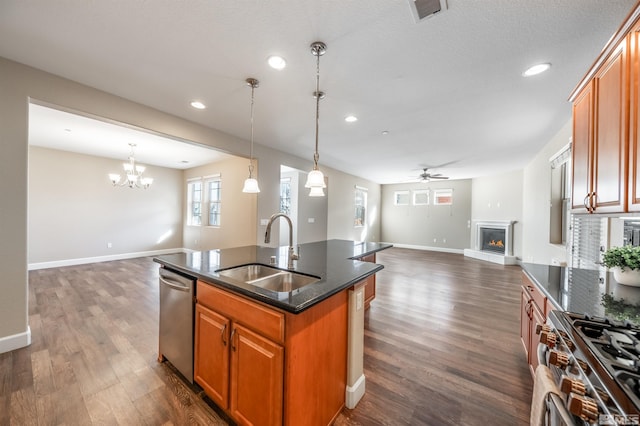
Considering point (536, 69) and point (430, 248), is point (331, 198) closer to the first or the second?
point (430, 248)

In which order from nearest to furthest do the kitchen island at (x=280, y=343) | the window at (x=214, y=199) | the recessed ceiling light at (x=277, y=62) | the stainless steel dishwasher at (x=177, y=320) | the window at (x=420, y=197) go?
the kitchen island at (x=280, y=343), the stainless steel dishwasher at (x=177, y=320), the recessed ceiling light at (x=277, y=62), the window at (x=214, y=199), the window at (x=420, y=197)

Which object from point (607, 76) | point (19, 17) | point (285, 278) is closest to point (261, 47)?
point (19, 17)

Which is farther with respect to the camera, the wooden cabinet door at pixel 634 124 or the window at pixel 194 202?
the window at pixel 194 202

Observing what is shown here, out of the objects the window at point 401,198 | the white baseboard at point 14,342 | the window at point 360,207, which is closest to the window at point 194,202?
the white baseboard at point 14,342

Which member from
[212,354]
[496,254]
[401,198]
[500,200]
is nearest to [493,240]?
[496,254]

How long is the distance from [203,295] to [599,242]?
12.4 ft

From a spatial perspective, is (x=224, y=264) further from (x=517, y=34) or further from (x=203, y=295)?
(x=517, y=34)

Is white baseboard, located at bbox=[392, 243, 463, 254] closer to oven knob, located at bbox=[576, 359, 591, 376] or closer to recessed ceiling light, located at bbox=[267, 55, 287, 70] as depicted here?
oven knob, located at bbox=[576, 359, 591, 376]

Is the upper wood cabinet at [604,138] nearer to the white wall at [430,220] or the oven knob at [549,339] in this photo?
the oven knob at [549,339]

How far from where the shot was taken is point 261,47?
6.11 ft

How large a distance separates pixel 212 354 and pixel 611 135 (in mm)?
2806

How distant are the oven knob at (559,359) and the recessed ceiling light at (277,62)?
2.51m

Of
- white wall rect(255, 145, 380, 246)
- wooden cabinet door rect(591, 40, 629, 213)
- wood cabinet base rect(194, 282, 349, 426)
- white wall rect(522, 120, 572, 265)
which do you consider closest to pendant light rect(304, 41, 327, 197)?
wood cabinet base rect(194, 282, 349, 426)

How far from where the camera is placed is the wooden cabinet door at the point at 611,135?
125 centimetres
